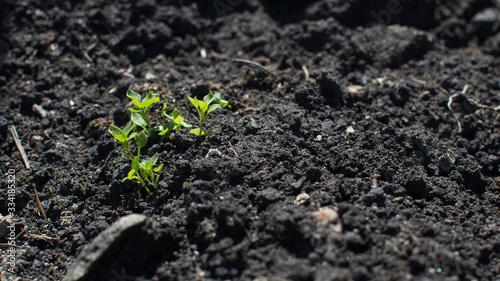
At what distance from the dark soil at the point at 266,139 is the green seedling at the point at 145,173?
0.06 metres

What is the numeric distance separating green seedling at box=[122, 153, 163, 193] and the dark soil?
0.06 metres

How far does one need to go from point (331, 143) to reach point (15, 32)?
2788mm

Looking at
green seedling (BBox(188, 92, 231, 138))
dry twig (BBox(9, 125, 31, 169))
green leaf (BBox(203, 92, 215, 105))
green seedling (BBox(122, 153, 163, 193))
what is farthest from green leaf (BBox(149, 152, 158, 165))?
dry twig (BBox(9, 125, 31, 169))

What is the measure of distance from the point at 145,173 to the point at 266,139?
701 mm

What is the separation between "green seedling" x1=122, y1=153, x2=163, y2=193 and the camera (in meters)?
2.03

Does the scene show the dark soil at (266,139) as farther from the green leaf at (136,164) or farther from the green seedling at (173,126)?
the green leaf at (136,164)

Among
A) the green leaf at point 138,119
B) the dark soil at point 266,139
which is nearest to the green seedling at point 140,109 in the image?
Result: the green leaf at point 138,119

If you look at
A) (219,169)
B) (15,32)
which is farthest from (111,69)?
(219,169)

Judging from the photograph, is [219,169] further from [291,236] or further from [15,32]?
[15,32]

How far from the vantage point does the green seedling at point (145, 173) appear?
2029 millimetres

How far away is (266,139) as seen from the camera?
7.46ft

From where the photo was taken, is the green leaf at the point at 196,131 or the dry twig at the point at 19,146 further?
the dry twig at the point at 19,146

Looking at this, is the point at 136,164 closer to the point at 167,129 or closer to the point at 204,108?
the point at 167,129

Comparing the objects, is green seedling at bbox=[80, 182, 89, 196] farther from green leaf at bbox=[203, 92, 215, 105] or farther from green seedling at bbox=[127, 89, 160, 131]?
green leaf at bbox=[203, 92, 215, 105]
